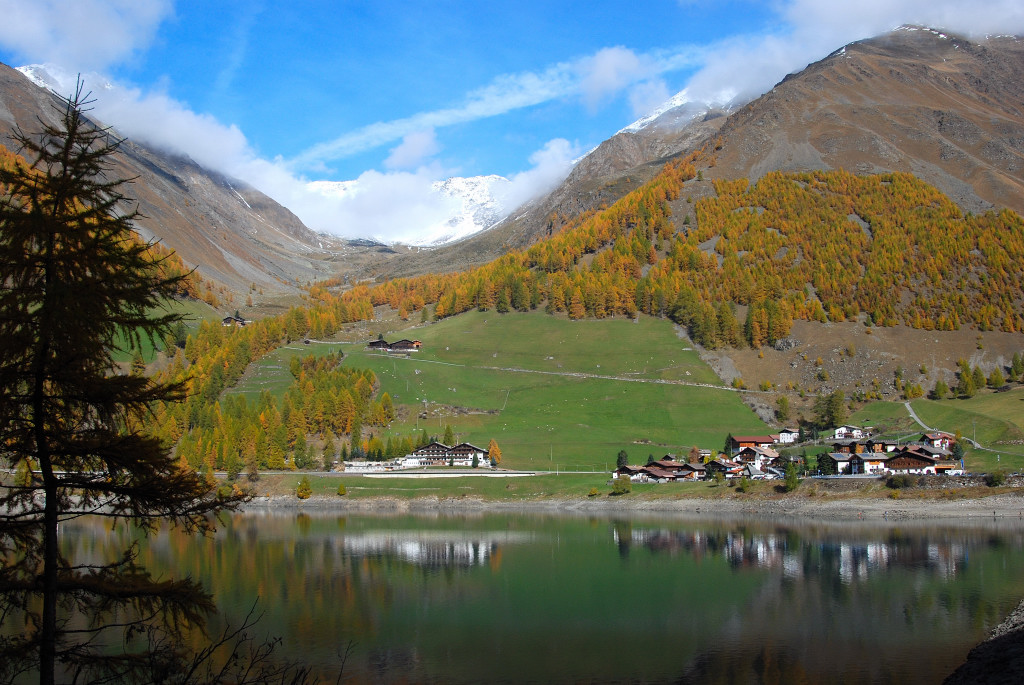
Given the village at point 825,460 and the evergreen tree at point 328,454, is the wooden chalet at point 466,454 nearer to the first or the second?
the evergreen tree at point 328,454

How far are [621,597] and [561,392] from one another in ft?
365

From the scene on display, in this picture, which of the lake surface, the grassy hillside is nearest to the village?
the grassy hillside

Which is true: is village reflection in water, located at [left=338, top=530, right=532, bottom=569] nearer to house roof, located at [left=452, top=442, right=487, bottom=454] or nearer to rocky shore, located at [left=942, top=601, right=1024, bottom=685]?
rocky shore, located at [left=942, top=601, right=1024, bottom=685]

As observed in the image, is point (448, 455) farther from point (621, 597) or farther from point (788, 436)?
point (621, 597)

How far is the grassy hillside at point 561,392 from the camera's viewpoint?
14300cm

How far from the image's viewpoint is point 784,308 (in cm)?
18862

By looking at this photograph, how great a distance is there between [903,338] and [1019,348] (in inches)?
863

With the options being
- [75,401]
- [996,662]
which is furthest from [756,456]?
[75,401]

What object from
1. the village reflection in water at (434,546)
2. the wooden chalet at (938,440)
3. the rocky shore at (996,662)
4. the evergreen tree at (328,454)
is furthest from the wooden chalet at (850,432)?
the rocky shore at (996,662)

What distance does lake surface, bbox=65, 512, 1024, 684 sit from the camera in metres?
38.6

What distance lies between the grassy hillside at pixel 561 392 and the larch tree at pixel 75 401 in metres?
119

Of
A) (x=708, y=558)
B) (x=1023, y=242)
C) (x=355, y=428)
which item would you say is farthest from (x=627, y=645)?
(x=1023, y=242)

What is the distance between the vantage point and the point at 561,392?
541 feet

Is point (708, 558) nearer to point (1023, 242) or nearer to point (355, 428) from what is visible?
point (355, 428)
